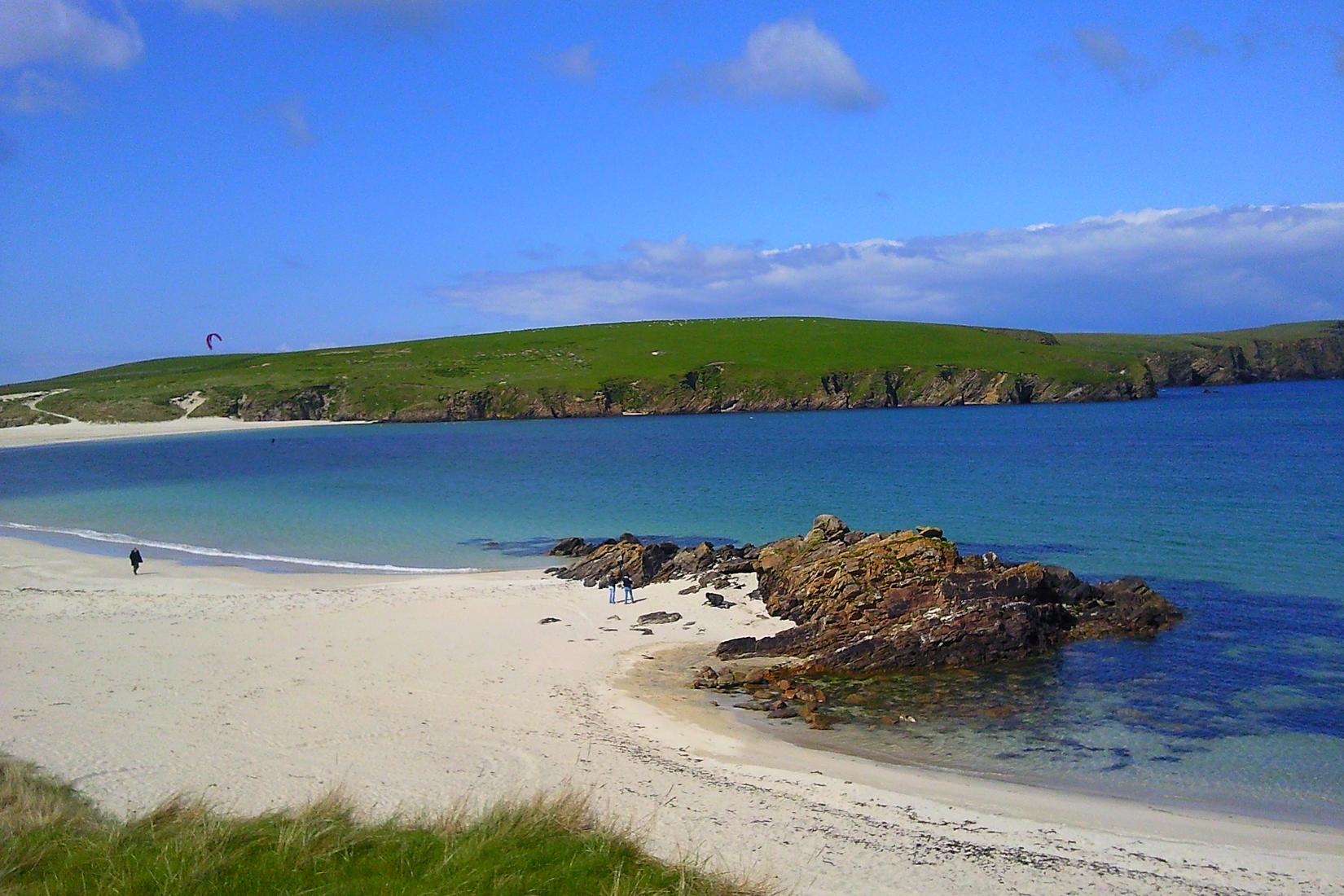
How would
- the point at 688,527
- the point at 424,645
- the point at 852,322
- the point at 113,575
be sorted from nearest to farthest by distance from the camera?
the point at 424,645
the point at 113,575
the point at 688,527
the point at 852,322

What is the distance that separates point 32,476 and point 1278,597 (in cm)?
8433

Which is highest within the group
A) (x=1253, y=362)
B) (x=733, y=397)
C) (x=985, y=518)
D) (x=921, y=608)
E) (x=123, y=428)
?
(x=123, y=428)

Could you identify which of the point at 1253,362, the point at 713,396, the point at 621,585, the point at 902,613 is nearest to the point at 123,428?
the point at 713,396

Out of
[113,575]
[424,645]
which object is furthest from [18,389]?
[424,645]

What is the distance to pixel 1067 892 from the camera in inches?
418

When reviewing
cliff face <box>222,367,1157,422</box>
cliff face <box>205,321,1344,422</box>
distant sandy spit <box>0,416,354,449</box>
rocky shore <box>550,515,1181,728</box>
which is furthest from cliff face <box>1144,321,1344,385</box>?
rocky shore <box>550,515,1181,728</box>

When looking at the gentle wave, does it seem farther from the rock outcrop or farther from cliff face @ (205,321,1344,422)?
cliff face @ (205,321,1344,422)

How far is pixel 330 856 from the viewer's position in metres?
8.59

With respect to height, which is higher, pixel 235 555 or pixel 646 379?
pixel 646 379

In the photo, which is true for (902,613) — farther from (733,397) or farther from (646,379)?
(646,379)

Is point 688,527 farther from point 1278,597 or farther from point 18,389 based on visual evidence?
point 18,389

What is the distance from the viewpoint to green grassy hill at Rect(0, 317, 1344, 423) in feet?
468

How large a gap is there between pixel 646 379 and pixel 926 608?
412 feet

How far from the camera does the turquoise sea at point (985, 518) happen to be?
16.1 metres
